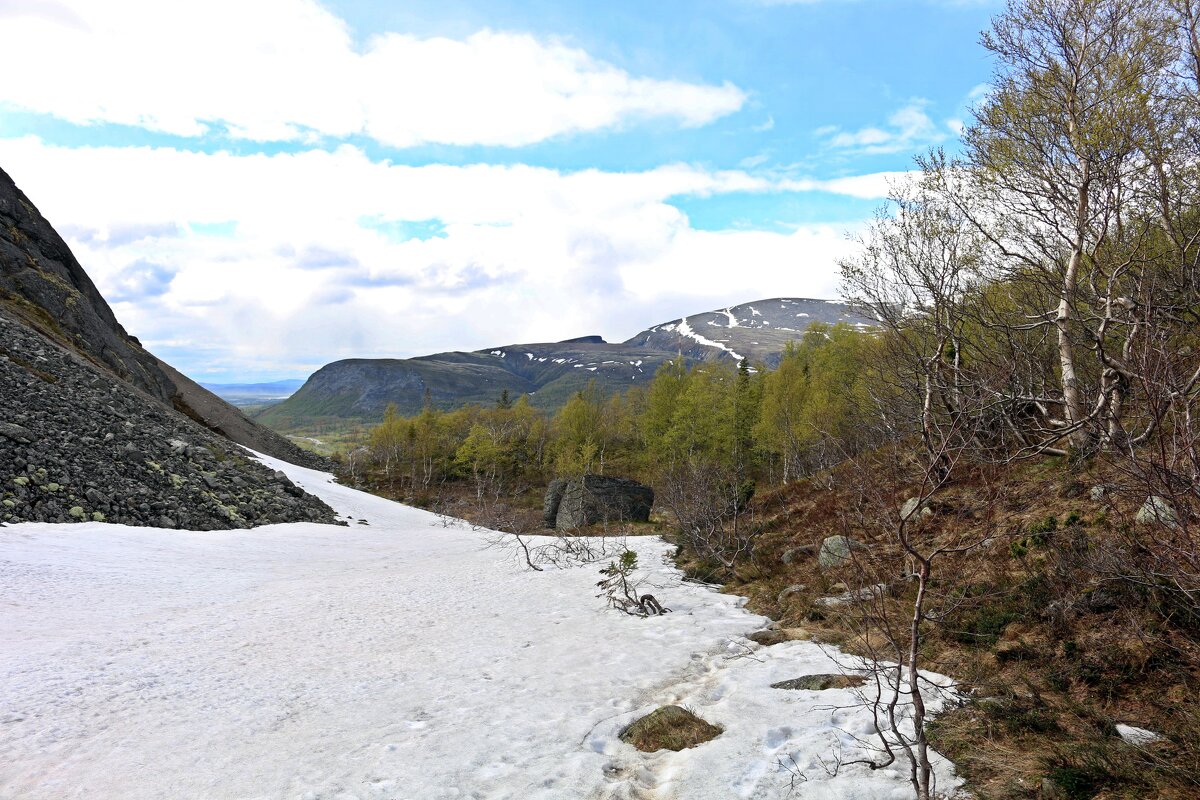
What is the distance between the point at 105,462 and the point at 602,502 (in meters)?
19.0

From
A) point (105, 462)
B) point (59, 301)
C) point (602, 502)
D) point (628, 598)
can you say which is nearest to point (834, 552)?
point (628, 598)

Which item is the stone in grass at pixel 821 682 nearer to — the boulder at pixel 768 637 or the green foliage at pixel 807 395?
the boulder at pixel 768 637

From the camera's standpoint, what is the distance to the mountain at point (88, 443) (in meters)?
14.8

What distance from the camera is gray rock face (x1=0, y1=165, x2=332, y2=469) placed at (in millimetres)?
29500

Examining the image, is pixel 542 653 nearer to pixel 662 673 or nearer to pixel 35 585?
pixel 662 673

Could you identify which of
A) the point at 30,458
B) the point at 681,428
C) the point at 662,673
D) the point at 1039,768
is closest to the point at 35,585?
the point at 30,458

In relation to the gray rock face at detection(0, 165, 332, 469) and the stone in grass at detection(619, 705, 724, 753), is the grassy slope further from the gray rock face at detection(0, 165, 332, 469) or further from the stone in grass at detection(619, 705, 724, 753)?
the gray rock face at detection(0, 165, 332, 469)

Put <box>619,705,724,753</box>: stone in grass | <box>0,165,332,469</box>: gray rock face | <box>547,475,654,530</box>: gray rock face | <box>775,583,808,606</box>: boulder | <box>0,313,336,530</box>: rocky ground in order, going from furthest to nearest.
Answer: <box>0,165,332,469</box>: gray rock face
<box>547,475,654,530</box>: gray rock face
<box>0,313,336,530</box>: rocky ground
<box>775,583,808,606</box>: boulder
<box>619,705,724,753</box>: stone in grass

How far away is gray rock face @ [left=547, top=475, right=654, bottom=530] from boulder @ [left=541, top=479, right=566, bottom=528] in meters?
0.47

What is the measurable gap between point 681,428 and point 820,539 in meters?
33.8

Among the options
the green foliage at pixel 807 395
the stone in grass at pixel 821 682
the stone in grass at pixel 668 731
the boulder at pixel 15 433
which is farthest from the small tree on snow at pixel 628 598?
the green foliage at pixel 807 395

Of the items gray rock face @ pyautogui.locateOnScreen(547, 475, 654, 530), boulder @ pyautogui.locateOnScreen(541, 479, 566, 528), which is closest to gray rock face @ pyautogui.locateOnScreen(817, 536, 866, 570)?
gray rock face @ pyautogui.locateOnScreen(547, 475, 654, 530)

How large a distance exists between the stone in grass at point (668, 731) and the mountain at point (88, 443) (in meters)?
14.9

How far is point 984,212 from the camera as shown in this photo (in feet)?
41.5
